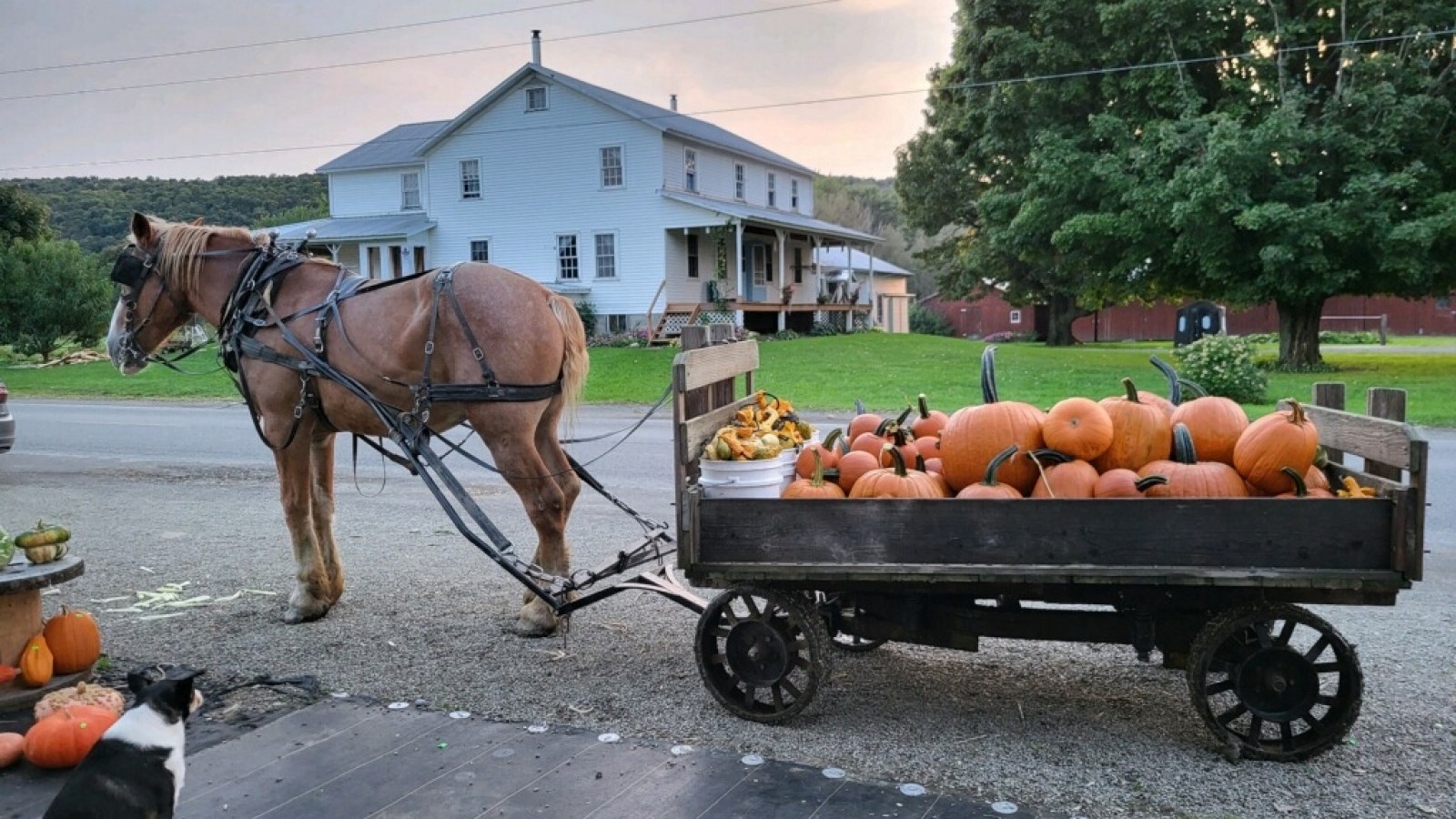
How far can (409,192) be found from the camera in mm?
40938

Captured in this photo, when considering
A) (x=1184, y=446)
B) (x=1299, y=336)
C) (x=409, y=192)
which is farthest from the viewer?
(x=409, y=192)

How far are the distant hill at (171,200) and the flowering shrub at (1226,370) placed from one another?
53.5 m

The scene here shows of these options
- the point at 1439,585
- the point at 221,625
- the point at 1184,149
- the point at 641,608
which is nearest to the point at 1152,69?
the point at 1184,149

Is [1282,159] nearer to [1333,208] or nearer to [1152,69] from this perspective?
[1333,208]

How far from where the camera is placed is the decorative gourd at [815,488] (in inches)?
174

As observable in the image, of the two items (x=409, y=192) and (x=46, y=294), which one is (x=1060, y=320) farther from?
(x=46, y=294)

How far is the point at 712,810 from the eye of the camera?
3.69 metres

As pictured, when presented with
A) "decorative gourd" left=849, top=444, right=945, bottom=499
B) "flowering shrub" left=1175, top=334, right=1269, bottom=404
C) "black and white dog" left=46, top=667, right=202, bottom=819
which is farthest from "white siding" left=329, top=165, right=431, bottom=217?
"black and white dog" left=46, top=667, right=202, bottom=819

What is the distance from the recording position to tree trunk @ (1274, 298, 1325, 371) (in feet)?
78.6

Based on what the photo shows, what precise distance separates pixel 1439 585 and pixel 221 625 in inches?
304

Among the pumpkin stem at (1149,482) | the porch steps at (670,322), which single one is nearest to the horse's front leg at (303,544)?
the pumpkin stem at (1149,482)

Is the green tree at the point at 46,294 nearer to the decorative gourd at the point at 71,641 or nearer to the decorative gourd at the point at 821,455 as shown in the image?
the decorative gourd at the point at 71,641

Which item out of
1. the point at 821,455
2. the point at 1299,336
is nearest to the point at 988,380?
the point at 821,455

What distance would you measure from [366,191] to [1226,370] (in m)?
34.7
